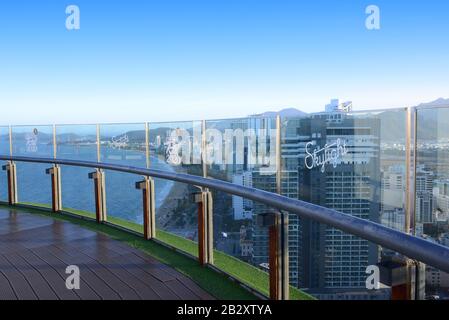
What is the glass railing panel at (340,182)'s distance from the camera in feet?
9.47

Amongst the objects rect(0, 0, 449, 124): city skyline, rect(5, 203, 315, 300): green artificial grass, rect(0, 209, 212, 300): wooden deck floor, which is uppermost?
rect(0, 0, 449, 124): city skyline

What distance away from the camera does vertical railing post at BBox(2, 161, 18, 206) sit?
291 inches

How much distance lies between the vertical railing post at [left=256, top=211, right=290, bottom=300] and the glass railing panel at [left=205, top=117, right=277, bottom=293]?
13 centimetres

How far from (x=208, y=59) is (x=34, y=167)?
2568 centimetres

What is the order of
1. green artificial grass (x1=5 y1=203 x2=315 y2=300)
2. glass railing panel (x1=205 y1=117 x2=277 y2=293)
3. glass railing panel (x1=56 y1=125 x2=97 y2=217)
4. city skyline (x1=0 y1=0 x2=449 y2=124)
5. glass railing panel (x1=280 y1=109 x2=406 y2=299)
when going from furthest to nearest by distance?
city skyline (x1=0 y1=0 x2=449 y2=124) < glass railing panel (x1=56 y1=125 x2=97 y2=217) < glass railing panel (x1=205 y1=117 x2=277 y2=293) < green artificial grass (x1=5 y1=203 x2=315 y2=300) < glass railing panel (x1=280 y1=109 x2=406 y2=299)

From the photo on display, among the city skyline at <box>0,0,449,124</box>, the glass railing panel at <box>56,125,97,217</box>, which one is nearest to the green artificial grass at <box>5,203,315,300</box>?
the glass railing panel at <box>56,125,97,217</box>

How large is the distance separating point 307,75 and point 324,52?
3210 millimetres

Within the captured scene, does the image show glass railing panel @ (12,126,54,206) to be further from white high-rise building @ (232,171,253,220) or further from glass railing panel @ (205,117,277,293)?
white high-rise building @ (232,171,253,220)

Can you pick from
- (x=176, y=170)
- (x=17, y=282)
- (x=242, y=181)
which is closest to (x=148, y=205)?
(x=176, y=170)

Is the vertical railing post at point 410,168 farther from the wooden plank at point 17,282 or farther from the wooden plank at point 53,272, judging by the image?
the wooden plank at point 17,282

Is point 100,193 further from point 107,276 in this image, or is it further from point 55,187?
point 107,276
